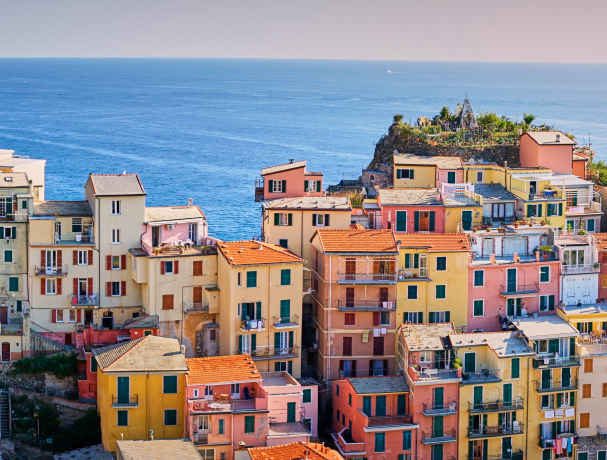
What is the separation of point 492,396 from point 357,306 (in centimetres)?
752

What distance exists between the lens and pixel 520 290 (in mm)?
62594

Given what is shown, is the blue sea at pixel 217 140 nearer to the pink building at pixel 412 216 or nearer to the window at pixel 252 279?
the pink building at pixel 412 216

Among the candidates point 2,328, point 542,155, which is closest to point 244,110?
point 542,155

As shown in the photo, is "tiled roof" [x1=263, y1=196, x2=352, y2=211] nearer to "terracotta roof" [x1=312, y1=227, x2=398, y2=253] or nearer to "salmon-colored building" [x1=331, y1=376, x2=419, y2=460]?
"terracotta roof" [x1=312, y1=227, x2=398, y2=253]

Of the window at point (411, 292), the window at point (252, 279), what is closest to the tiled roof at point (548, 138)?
the window at point (411, 292)

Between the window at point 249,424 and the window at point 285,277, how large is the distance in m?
7.39

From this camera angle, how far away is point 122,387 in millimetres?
55594

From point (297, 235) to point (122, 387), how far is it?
1317 centimetres

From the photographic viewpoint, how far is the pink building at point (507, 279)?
62.1m

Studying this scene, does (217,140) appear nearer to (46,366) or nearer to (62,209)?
(62,209)

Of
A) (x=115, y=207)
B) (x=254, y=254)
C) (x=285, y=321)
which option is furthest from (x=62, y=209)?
(x=285, y=321)

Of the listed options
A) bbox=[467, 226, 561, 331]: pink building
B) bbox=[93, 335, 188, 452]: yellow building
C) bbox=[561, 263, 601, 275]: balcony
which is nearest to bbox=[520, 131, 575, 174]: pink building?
bbox=[467, 226, 561, 331]: pink building

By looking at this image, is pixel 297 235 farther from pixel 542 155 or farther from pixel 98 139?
pixel 98 139

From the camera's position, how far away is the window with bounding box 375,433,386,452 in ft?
184
